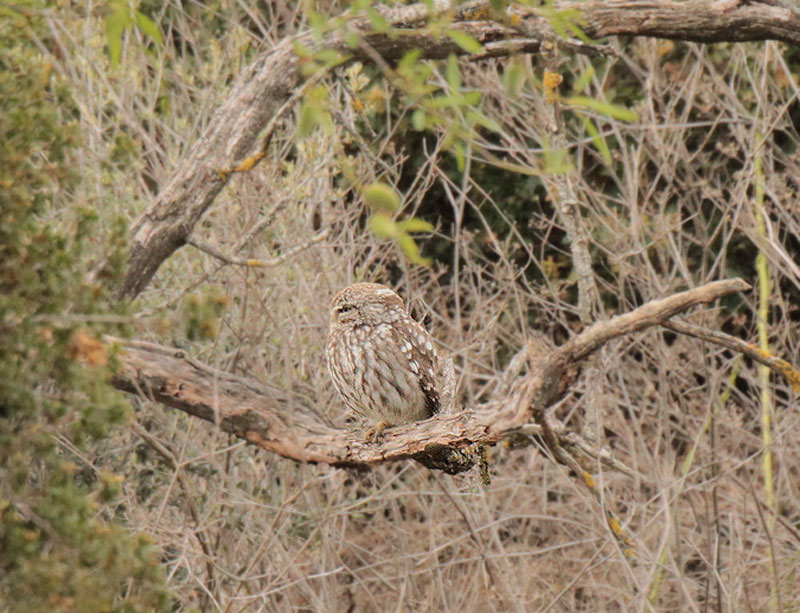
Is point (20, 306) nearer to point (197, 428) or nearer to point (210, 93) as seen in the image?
point (197, 428)

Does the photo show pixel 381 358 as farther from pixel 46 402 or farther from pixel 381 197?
pixel 381 197

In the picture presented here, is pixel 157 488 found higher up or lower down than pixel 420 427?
lower down

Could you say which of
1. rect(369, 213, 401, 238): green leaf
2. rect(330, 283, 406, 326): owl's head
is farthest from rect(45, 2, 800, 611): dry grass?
rect(369, 213, 401, 238): green leaf

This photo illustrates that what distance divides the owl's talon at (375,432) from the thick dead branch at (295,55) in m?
1.20

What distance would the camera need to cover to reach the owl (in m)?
4.67

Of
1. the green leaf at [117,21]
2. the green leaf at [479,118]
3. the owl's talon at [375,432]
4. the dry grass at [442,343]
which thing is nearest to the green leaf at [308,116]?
the green leaf at [479,118]

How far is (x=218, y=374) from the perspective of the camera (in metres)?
Result: 4.54

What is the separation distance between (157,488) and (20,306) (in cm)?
394

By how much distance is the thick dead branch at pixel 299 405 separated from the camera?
436 centimetres

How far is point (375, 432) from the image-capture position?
4.50 metres

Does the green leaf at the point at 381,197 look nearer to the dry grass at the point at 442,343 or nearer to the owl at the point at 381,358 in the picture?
the dry grass at the point at 442,343

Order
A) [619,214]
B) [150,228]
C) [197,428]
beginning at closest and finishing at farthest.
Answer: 1. [150,228]
2. [197,428]
3. [619,214]

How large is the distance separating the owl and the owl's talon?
1 centimetres

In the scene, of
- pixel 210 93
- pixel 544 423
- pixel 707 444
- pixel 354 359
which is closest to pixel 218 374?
pixel 354 359
